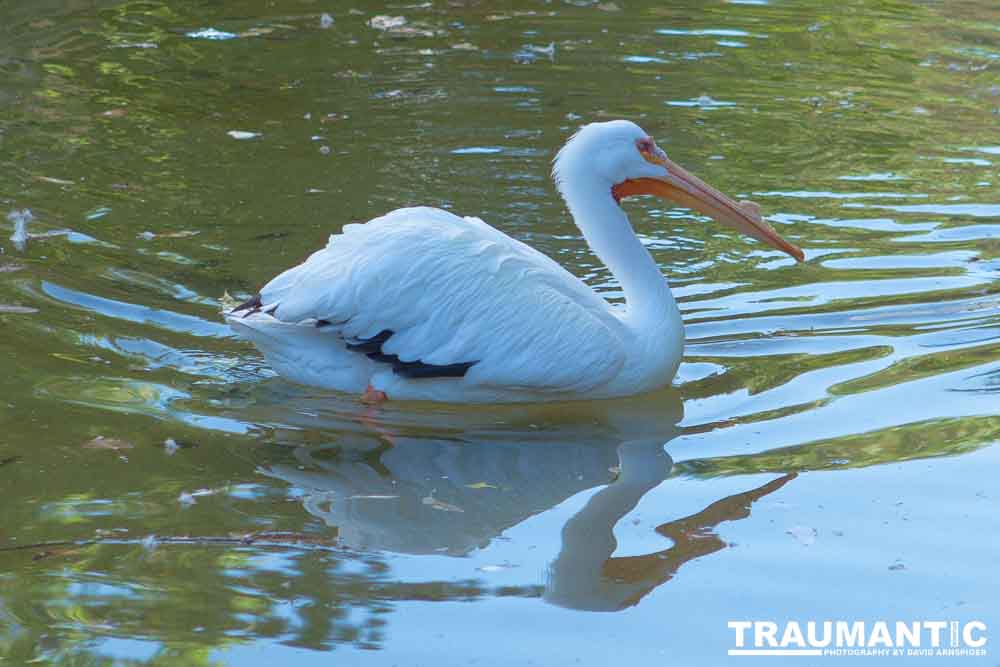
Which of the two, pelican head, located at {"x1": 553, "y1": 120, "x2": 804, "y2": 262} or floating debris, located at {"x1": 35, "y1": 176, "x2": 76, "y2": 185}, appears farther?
floating debris, located at {"x1": 35, "y1": 176, "x2": 76, "y2": 185}

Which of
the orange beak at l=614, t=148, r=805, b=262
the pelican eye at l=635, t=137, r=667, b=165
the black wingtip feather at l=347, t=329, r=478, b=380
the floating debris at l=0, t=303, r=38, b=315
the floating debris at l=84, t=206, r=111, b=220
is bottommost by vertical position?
the floating debris at l=0, t=303, r=38, b=315

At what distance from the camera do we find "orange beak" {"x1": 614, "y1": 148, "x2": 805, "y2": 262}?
5441 mm

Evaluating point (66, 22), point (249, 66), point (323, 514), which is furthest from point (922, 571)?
point (66, 22)

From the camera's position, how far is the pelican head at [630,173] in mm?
5285

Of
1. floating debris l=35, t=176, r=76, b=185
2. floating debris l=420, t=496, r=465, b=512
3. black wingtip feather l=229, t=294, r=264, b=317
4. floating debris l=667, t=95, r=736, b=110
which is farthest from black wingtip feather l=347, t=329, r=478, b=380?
floating debris l=667, t=95, r=736, b=110

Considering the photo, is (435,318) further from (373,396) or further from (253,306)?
(253,306)

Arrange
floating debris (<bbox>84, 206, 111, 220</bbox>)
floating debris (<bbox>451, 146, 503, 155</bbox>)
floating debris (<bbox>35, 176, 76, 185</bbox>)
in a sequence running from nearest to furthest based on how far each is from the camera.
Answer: floating debris (<bbox>84, 206, 111, 220</bbox>), floating debris (<bbox>35, 176, 76, 185</bbox>), floating debris (<bbox>451, 146, 503, 155</bbox>)

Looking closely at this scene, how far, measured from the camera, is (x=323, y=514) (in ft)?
14.1

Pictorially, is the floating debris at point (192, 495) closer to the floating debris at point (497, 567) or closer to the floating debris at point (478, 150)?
the floating debris at point (497, 567)

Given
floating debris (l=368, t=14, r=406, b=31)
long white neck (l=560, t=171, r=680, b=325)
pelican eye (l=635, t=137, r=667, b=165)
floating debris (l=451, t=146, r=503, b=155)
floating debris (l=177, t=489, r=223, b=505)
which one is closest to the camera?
floating debris (l=177, t=489, r=223, b=505)

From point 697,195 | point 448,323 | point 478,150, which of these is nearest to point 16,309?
point 448,323

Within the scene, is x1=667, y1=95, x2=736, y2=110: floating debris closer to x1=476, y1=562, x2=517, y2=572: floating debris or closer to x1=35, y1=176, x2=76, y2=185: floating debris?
x1=35, y1=176, x2=76, y2=185: floating debris

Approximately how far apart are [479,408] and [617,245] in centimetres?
80

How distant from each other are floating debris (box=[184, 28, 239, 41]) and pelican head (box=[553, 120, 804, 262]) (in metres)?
5.69
